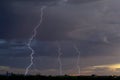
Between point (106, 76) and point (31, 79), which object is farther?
point (106, 76)

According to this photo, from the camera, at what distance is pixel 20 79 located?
502 feet

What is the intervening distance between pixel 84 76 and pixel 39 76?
43.5 ft

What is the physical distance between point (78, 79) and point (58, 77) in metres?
5.73

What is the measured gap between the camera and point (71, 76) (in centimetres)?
15800

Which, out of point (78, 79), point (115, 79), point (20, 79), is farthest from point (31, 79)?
point (115, 79)

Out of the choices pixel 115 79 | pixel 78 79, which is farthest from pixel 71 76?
pixel 115 79

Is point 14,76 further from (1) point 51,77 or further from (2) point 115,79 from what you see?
(2) point 115,79

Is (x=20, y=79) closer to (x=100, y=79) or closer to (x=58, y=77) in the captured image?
(x=58, y=77)

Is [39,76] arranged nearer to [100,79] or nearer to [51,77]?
[51,77]

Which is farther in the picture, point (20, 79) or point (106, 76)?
point (106, 76)

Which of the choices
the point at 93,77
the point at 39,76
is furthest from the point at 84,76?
the point at 39,76

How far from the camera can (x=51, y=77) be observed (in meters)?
156

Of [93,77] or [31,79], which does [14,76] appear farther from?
[93,77]

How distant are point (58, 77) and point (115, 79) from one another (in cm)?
1617
